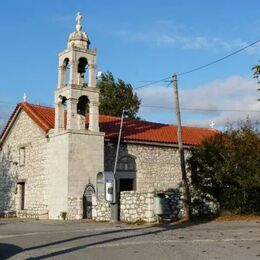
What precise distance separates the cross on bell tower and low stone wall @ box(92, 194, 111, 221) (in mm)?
5136

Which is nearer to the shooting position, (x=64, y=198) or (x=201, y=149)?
(x=201, y=149)

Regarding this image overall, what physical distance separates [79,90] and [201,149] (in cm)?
830

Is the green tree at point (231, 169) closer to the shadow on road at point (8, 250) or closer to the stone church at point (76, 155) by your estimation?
the stone church at point (76, 155)

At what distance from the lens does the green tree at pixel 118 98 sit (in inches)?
2029

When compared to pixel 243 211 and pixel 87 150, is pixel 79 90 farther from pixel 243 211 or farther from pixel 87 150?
pixel 243 211

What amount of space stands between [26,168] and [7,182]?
2848 millimetres

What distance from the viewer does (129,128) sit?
115 ft

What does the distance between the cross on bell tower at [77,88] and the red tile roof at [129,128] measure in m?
1.85

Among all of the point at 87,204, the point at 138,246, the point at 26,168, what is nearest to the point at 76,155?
the point at 87,204

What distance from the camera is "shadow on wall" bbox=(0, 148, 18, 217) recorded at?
34.6 metres

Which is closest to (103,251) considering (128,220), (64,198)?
(128,220)

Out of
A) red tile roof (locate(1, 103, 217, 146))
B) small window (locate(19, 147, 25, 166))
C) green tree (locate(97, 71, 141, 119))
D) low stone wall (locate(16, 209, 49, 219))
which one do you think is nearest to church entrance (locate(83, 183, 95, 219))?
low stone wall (locate(16, 209, 49, 219))

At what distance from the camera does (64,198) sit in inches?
1121

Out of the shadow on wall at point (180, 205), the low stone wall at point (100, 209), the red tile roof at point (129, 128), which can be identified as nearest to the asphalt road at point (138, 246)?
the shadow on wall at point (180, 205)
